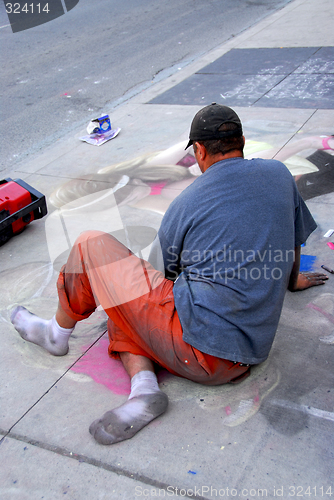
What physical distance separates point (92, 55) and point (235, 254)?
8460 mm

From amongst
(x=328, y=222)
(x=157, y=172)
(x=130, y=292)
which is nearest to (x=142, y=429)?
(x=130, y=292)

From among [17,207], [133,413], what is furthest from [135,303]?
[17,207]

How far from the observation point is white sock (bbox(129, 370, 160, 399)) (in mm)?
2020

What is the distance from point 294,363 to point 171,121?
157 inches

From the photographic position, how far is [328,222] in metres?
3.31

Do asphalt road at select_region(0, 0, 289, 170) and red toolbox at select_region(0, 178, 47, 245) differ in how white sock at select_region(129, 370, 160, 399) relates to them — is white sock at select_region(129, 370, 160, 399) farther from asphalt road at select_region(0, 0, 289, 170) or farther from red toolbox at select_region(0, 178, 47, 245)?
asphalt road at select_region(0, 0, 289, 170)

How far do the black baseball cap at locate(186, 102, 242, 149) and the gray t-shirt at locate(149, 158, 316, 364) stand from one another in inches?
4.7

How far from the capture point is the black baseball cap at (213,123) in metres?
1.84

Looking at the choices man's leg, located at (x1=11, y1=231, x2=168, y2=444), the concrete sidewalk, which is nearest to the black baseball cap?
man's leg, located at (x1=11, y1=231, x2=168, y2=444)

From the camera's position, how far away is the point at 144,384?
6.73ft

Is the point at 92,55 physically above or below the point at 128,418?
above

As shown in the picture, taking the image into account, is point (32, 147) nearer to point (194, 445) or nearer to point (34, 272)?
point (34, 272)

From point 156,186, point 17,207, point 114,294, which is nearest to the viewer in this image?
point 114,294

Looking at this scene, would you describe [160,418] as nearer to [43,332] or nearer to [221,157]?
[43,332]
